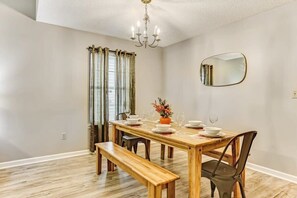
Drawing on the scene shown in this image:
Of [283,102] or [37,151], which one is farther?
[37,151]

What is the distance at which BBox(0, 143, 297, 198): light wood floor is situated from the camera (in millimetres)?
2295

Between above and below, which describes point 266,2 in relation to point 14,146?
above

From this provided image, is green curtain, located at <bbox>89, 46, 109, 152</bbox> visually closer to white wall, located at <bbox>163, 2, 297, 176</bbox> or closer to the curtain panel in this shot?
the curtain panel

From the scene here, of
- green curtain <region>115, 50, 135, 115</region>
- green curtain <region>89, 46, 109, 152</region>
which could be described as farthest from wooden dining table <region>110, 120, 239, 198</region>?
green curtain <region>115, 50, 135, 115</region>

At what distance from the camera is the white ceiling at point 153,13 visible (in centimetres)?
271

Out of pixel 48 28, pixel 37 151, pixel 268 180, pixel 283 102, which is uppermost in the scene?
pixel 48 28

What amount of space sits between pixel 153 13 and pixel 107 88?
1784 mm

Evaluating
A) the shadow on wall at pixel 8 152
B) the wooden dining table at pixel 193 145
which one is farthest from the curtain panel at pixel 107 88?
the wooden dining table at pixel 193 145

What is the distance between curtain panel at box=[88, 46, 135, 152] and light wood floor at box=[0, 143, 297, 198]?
3.00 ft

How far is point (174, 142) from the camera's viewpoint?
1950 millimetres

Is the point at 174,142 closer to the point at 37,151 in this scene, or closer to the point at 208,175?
the point at 208,175

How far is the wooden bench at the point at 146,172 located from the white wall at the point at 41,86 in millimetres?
1353

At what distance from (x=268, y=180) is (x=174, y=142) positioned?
1769 mm

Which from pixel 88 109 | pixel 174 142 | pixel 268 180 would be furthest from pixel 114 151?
pixel 268 180
